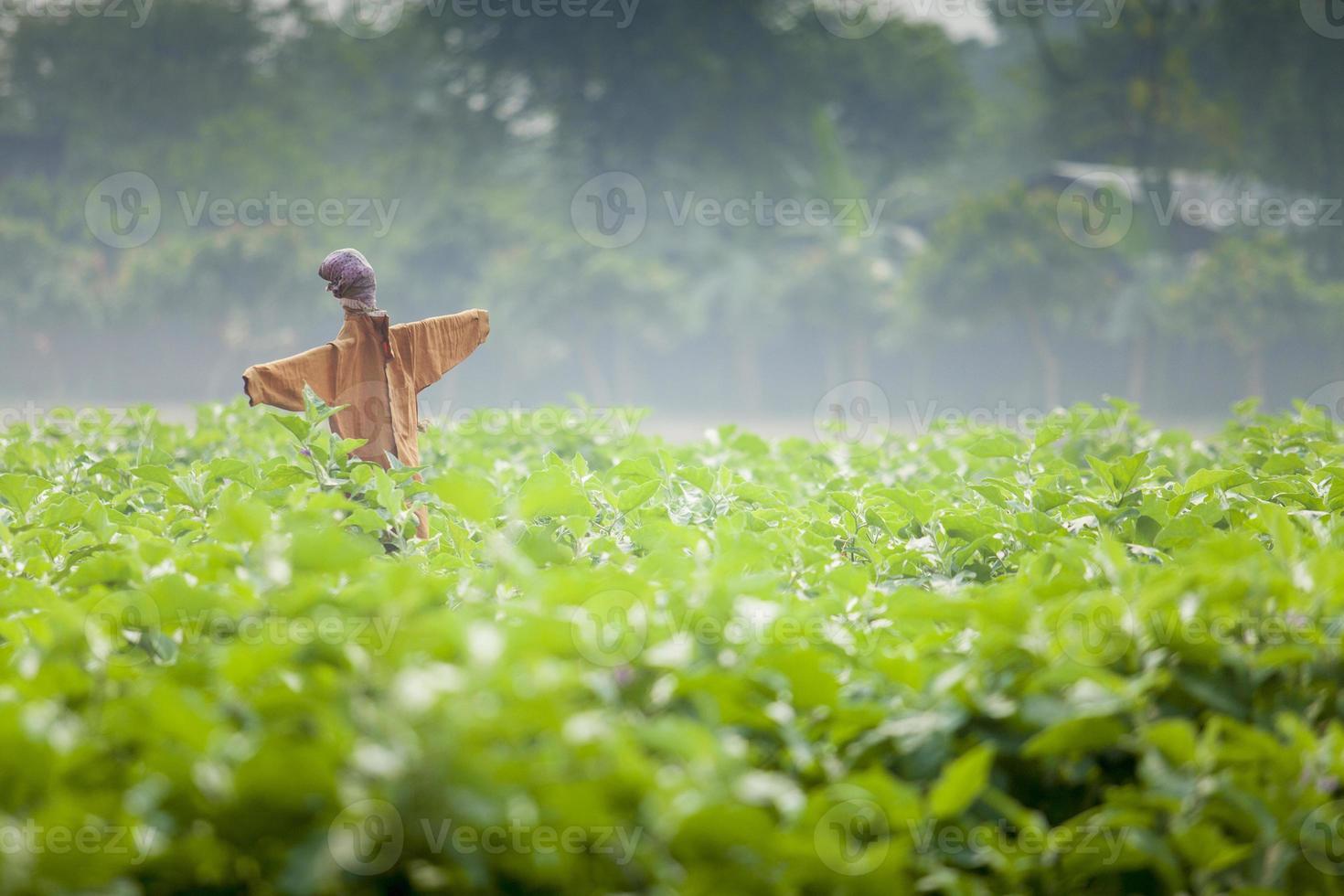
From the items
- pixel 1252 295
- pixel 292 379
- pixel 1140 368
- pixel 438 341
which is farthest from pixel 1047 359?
pixel 292 379

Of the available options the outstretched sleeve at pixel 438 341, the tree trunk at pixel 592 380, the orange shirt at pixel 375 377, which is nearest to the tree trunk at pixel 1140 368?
the tree trunk at pixel 592 380

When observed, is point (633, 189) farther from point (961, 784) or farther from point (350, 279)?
point (961, 784)

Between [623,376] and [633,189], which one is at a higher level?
[633,189]

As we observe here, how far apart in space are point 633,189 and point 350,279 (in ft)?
113

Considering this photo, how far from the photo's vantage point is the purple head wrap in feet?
13.5

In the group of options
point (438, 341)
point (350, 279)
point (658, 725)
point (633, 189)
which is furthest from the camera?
point (633, 189)

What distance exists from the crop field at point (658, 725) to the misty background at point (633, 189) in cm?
2933

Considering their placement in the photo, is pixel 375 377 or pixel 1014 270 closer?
pixel 375 377

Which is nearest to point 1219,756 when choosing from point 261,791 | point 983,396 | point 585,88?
point 261,791

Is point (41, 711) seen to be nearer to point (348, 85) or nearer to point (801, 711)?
point (801, 711)

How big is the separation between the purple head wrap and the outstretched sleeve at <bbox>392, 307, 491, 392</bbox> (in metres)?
0.16

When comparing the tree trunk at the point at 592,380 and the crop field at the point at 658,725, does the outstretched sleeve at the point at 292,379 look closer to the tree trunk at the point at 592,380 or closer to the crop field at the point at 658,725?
the crop field at the point at 658,725

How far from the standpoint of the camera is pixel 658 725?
1.14 metres

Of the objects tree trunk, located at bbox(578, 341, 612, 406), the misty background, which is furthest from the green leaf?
tree trunk, located at bbox(578, 341, 612, 406)
